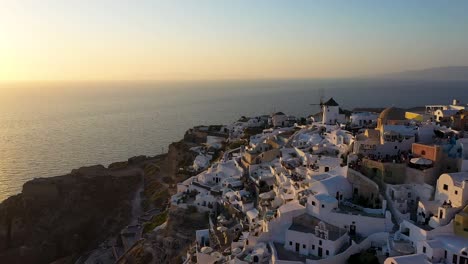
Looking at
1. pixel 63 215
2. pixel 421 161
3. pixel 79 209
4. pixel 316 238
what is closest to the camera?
pixel 316 238

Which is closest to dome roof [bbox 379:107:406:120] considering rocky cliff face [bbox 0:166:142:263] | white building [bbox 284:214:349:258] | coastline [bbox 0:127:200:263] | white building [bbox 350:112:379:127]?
white building [bbox 350:112:379:127]

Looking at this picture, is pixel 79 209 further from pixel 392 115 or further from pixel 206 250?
pixel 392 115

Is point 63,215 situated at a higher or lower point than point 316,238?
lower

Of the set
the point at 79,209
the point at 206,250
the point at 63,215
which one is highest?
the point at 206,250

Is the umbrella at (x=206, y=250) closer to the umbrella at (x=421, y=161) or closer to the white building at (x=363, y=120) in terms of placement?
the umbrella at (x=421, y=161)

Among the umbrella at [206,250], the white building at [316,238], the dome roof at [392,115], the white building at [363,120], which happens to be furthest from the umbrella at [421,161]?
the white building at [363,120]

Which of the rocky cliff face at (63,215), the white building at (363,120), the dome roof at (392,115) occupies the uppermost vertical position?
the dome roof at (392,115)

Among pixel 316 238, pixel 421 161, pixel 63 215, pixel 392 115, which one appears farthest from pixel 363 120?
pixel 63 215

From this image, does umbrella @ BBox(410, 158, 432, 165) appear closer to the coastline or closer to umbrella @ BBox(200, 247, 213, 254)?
umbrella @ BBox(200, 247, 213, 254)
